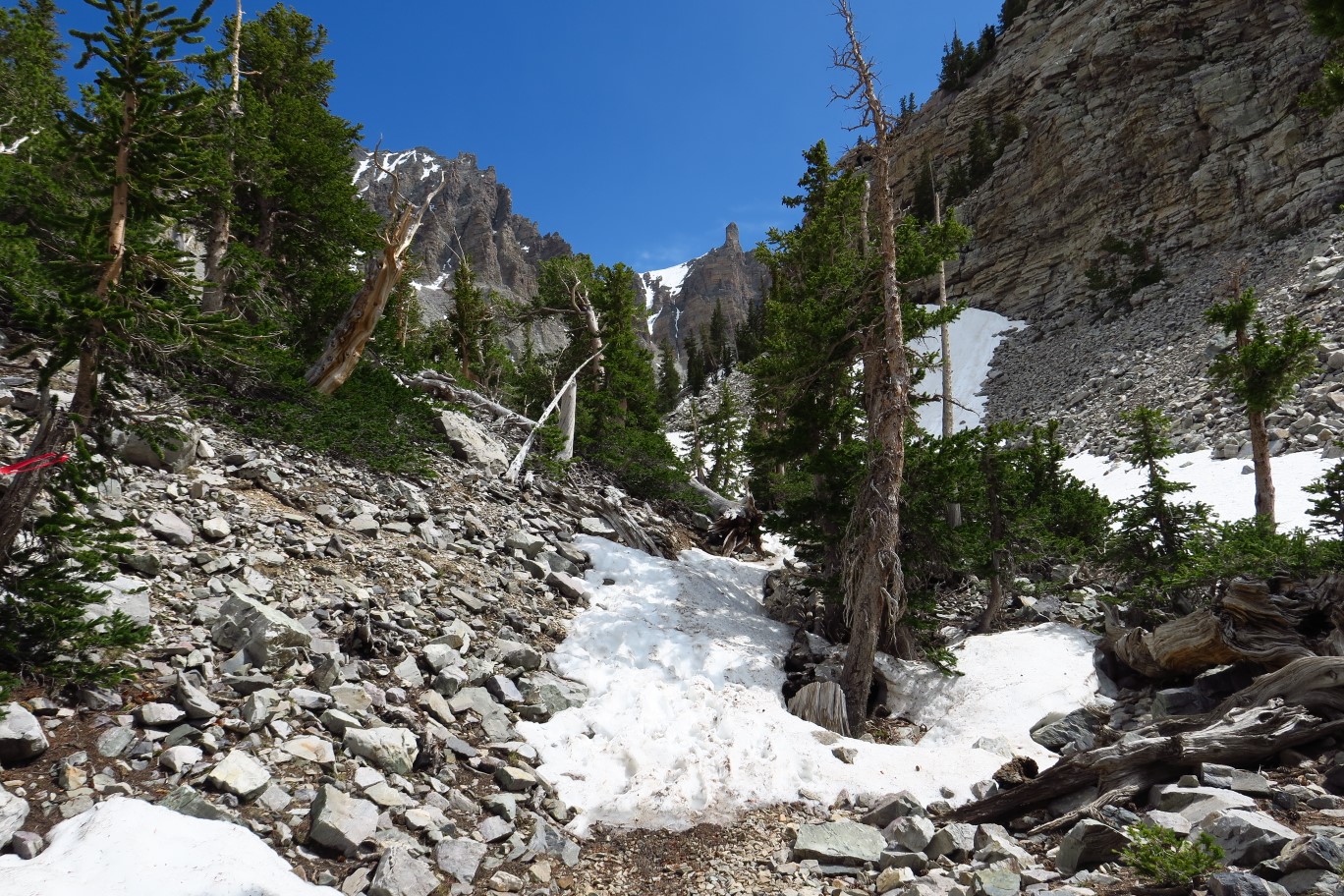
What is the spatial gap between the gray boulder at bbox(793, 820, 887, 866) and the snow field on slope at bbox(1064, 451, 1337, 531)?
1095 cm

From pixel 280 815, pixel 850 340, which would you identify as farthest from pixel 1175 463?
pixel 280 815

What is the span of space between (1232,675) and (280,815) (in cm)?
1000

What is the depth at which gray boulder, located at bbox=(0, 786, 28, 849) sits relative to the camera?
3.45 metres

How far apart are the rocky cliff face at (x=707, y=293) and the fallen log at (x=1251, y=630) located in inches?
4977

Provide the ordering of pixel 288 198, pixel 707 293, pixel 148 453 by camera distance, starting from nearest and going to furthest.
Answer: pixel 148 453 → pixel 288 198 → pixel 707 293

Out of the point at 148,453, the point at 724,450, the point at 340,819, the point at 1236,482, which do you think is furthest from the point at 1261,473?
the point at 724,450

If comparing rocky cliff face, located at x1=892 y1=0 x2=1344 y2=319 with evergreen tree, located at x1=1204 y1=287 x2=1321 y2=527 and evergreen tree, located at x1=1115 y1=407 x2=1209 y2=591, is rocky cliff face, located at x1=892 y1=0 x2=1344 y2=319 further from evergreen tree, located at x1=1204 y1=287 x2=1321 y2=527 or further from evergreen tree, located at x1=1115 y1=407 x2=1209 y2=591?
evergreen tree, located at x1=1115 y1=407 x2=1209 y2=591

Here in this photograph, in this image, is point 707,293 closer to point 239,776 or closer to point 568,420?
point 568,420

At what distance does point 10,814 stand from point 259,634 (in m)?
2.41

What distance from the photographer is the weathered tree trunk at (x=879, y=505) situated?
9172mm

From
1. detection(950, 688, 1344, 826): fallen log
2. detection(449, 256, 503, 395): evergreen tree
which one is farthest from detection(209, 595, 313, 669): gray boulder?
detection(449, 256, 503, 395): evergreen tree

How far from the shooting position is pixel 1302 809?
432cm

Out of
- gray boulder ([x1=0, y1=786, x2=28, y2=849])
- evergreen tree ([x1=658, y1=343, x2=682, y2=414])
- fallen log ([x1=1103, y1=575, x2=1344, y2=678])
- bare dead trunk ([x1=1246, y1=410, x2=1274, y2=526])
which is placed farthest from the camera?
evergreen tree ([x1=658, y1=343, x2=682, y2=414])

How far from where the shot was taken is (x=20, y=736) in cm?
398
